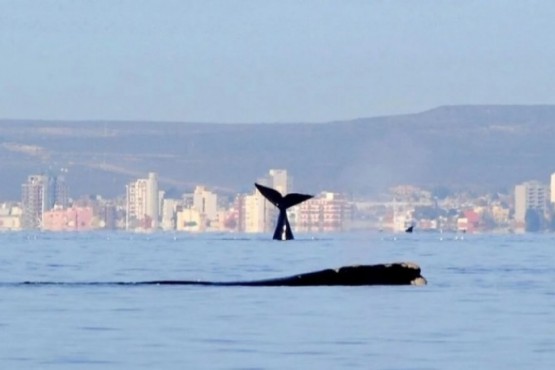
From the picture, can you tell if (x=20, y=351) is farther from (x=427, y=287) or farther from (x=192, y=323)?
(x=427, y=287)

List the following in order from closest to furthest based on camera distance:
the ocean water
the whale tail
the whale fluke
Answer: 1. the ocean water
2. the whale fluke
3. the whale tail

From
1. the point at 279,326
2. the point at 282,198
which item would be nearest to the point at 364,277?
the point at 279,326

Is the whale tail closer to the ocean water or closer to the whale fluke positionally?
the ocean water

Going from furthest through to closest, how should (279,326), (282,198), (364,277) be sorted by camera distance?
(282,198) < (364,277) < (279,326)

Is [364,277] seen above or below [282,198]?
below

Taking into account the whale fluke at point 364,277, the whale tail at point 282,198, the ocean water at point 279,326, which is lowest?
the ocean water at point 279,326

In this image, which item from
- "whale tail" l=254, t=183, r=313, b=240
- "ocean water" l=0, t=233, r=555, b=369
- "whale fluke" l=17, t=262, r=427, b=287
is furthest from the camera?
"whale tail" l=254, t=183, r=313, b=240

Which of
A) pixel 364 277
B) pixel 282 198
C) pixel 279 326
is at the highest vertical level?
pixel 282 198

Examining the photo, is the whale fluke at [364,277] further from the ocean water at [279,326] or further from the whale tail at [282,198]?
the whale tail at [282,198]

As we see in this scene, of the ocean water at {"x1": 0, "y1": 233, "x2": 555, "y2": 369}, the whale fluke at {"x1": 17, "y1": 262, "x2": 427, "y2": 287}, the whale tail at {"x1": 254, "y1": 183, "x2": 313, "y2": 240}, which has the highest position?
the whale tail at {"x1": 254, "y1": 183, "x2": 313, "y2": 240}

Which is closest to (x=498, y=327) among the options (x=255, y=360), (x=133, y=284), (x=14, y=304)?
(x=255, y=360)

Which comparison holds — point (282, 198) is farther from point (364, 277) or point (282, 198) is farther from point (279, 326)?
point (279, 326)

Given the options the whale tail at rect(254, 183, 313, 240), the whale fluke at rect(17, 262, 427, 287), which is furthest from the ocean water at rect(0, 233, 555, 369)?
the whale tail at rect(254, 183, 313, 240)

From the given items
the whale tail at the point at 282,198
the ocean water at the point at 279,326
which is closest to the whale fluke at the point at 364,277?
the ocean water at the point at 279,326
